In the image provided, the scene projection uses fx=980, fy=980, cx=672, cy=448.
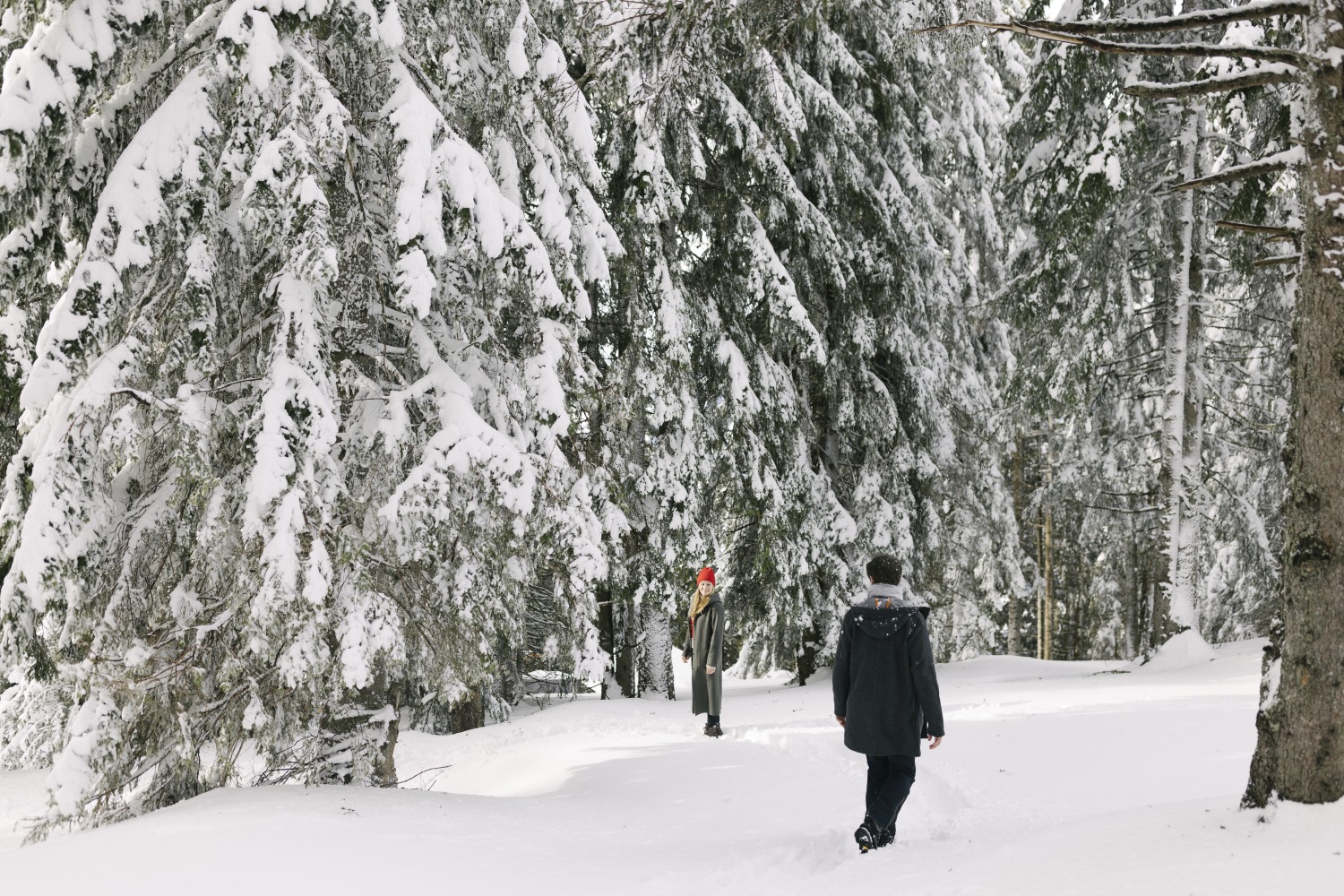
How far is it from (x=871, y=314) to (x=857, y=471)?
231 centimetres

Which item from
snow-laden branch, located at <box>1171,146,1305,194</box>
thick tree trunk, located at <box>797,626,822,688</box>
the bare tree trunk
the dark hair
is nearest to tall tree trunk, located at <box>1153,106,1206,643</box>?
thick tree trunk, located at <box>797,626,822,688</box>

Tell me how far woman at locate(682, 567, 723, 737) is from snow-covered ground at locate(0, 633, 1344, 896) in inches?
13.2

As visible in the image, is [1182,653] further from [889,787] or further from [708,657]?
[889,787]

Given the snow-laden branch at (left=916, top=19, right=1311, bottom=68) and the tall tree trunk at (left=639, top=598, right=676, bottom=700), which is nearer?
the snow-laden branch at (left=916, top=19, right=1311, bottom=68)

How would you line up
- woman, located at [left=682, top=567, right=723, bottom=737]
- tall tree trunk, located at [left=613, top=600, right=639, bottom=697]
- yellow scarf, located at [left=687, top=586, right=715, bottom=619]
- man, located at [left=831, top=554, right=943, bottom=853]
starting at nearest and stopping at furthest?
man, located at [left=831, top=554, right=943, bottom=853] < woman, located at [left=682, top=567, right=723, bottom=737] < yellow scarf, located at [left=687, top=586, right=715, bottom=619] < tall tree trunk, located at [left=613, top=600, right=639, bottom=697]

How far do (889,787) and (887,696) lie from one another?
464 mm

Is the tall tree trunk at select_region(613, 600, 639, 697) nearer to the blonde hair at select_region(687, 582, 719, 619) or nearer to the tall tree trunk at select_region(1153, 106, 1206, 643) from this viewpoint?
the blonde hair at select_region(687, 582, 719, 619)

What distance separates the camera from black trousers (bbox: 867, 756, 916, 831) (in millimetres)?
5098

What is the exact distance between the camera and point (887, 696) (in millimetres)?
5168

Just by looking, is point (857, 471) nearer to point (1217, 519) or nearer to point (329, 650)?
point (1217, 519)

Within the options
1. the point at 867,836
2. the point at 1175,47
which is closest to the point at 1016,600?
the point at 867,836

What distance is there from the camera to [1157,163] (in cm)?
1238

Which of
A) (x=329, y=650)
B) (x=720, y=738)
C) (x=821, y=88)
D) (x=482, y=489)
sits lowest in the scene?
(x=720, y=738)

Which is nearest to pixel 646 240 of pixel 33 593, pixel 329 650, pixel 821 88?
pixel 821 88
